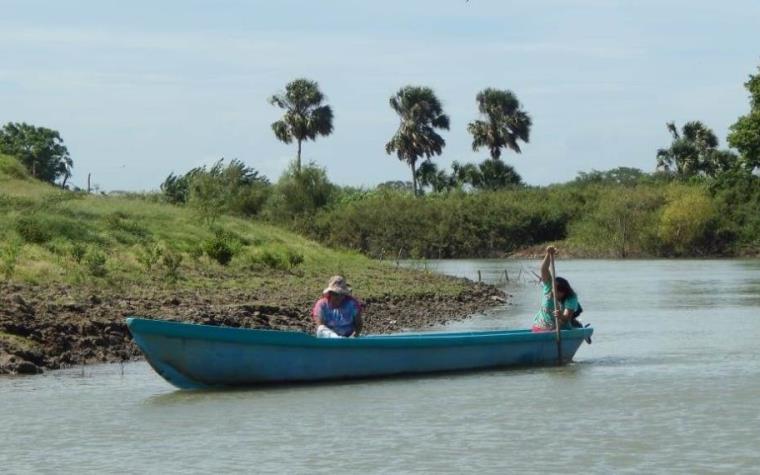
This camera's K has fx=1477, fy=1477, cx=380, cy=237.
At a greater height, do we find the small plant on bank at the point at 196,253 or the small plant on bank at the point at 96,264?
the small plant on bank at the point at 196,253

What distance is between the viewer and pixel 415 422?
15656 mm

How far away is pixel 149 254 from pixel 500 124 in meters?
64.5

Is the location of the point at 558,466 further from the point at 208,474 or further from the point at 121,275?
the point at 121,275

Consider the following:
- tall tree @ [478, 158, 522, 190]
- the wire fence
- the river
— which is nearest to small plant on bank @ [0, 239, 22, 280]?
the river

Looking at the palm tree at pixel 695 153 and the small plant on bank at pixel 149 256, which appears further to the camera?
the palm tree at pixel 695 153

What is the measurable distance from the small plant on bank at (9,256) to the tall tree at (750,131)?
144 ft

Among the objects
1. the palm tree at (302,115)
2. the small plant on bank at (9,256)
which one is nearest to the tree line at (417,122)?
the palm tree at (302,115)

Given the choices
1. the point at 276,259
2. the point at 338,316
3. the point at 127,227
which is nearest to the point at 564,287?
the point at 338,316

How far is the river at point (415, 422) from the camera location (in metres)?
13.5

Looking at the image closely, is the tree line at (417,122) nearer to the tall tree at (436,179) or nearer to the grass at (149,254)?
the tall tree at (436,179)

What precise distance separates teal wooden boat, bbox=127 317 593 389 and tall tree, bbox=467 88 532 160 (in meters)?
77.1

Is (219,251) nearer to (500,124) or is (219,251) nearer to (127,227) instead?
(127,227)

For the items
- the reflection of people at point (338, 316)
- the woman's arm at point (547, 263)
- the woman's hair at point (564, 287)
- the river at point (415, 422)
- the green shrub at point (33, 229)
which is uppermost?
the green shrub at point (33, 229)

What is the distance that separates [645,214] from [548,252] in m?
67.5
